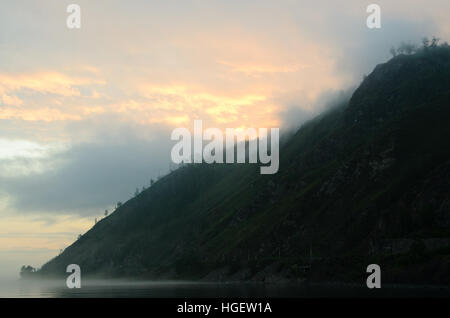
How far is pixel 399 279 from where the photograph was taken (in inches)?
7200
